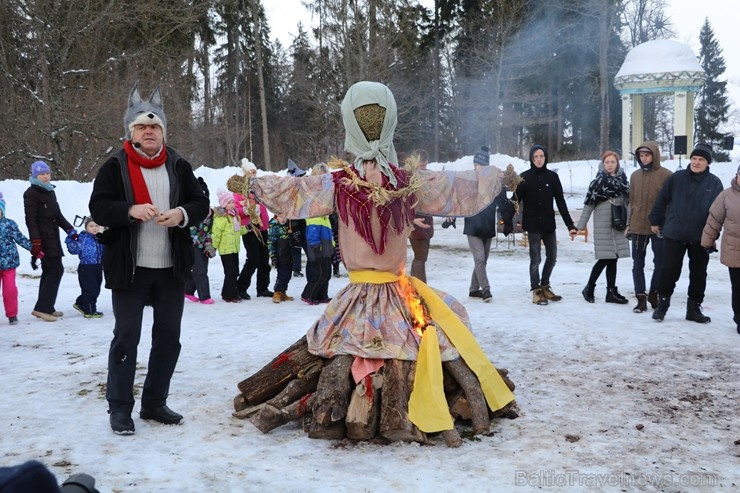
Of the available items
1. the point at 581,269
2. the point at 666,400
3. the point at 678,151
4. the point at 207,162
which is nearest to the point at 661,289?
the point at 666,400

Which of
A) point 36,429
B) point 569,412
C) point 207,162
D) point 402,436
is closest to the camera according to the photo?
point 402,436

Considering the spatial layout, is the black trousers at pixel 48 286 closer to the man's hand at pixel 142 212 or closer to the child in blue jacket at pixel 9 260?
the child in blue jacket at pixel 9 260

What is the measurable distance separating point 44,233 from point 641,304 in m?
7.41

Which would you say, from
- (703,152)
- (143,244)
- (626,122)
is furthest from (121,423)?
(626,122)

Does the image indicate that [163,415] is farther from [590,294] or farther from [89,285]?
[590,294]

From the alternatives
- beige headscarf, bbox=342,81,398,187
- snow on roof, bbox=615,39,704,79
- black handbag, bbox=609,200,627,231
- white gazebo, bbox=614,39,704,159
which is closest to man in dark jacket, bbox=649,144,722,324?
black handbag, bbox=609,200,627,231

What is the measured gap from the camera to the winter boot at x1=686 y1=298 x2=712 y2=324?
24.6ft

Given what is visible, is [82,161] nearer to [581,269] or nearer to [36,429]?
[581,269]

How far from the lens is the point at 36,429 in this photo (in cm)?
444

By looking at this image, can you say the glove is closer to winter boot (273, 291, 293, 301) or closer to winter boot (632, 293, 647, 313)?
winter boot (273, 291, 293, 301)

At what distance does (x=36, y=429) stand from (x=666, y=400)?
14.5ft

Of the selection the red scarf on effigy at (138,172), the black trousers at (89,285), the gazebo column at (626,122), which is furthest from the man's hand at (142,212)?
the gazebo column at (626,122)

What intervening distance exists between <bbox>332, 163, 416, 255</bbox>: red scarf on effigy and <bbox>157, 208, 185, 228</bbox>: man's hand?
1074 mm

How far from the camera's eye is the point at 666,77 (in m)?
27.4
